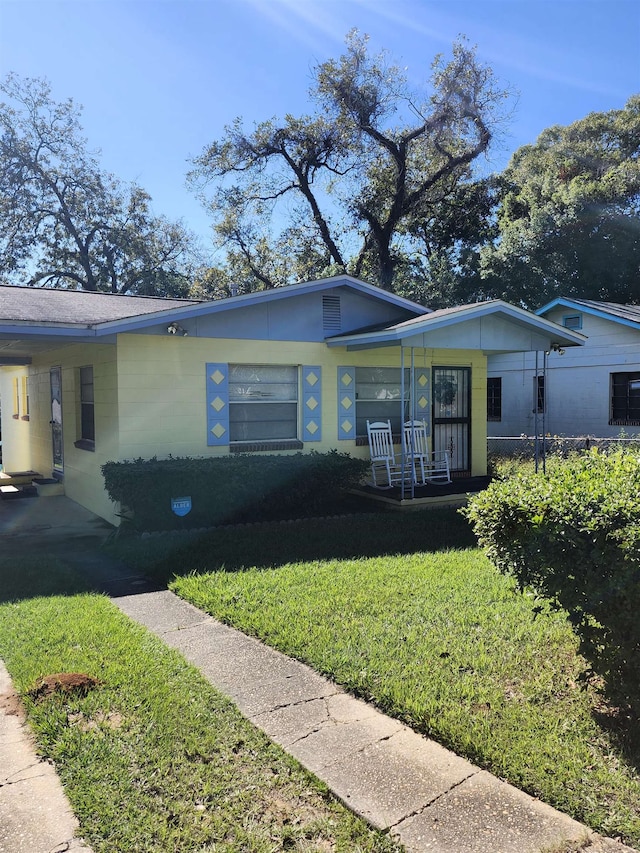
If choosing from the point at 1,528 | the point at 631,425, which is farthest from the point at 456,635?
the point at 631,425

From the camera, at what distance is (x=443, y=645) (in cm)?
449

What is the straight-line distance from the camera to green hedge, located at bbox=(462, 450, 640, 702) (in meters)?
3.22

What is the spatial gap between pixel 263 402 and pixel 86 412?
2.92 meters

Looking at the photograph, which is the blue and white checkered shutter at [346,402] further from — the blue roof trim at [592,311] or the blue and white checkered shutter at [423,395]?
the blue roof trim at [592,311]

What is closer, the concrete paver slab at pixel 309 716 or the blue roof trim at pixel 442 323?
the concrete paver slab at pixel 309 716

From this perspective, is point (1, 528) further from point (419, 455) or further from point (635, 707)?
point (635, 707)

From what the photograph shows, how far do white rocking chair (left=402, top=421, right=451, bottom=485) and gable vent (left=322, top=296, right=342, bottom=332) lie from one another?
2125mm

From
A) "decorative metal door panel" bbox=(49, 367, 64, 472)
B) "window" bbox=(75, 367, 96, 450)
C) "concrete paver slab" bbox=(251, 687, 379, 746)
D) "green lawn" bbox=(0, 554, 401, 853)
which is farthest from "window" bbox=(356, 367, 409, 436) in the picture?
"concrete paver slab" bbox=(251, 687, 379, 746)

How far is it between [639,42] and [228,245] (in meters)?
17.8

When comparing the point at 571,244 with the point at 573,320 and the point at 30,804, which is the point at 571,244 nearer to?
the point at 573,320

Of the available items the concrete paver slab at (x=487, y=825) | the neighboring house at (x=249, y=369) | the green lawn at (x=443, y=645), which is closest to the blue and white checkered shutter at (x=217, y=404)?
the neighboring house at (x=249, y=369)

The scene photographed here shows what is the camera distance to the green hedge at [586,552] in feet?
10.6

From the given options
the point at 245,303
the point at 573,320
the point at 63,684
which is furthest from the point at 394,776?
the point at 573,320

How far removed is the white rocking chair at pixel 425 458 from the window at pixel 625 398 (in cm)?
784
